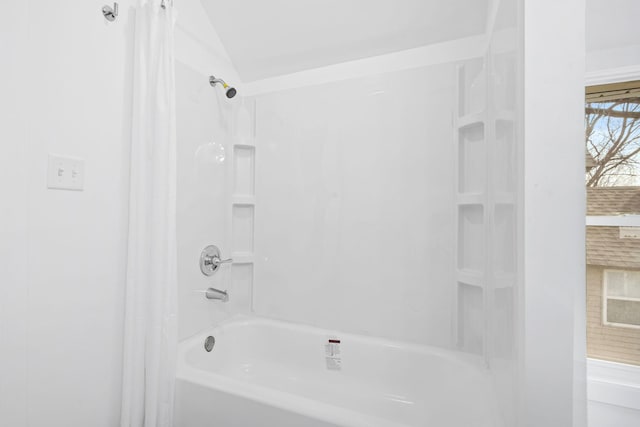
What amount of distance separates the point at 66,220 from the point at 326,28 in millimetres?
1526

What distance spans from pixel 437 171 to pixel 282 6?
1240 mm

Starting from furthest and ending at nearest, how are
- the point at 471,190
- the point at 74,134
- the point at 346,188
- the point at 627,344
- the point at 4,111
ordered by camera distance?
the point at 346,188
the point at 471,190
the point at 627,344
the point at 74,134
the point at 4,111

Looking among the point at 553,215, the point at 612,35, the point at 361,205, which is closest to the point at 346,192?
the point at 361,205

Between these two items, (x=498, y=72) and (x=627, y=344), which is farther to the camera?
(x=627, y=344)

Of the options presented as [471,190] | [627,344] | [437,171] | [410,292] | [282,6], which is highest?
[282,6]

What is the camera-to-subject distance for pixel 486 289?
4.35ft

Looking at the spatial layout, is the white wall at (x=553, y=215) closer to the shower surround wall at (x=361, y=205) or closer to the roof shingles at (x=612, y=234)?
the shower surround wall at (x=361, y=205)

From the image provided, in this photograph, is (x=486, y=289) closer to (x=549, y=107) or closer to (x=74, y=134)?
(x=549, y=107)

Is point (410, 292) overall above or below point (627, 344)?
above

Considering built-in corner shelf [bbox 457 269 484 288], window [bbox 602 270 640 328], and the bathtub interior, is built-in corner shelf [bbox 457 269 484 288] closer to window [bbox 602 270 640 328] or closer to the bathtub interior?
the bathtub interior

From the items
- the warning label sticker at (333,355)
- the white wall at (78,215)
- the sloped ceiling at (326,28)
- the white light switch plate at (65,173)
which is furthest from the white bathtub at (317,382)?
the sloped ceiling at (326,28)

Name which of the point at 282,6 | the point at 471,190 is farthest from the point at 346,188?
the point at 282,6

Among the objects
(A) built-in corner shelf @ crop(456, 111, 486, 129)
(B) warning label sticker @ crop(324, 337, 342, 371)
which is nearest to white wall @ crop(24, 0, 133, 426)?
(B) warning label sticker @ crop(324, 337, 342, 371)

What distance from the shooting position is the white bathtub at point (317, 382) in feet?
3.43
